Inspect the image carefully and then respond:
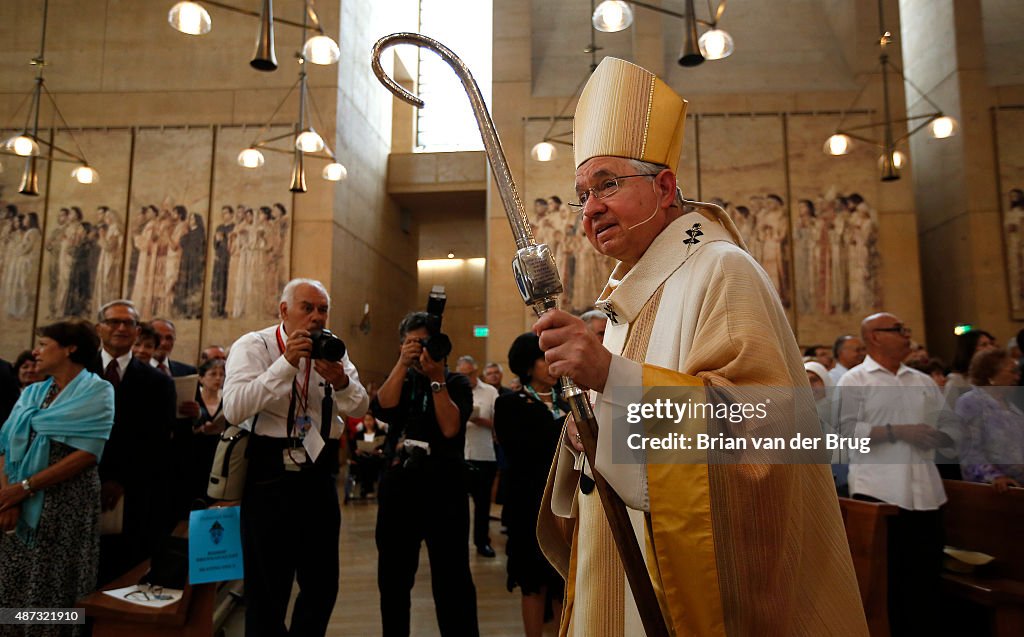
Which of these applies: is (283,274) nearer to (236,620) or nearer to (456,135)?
(456,135)

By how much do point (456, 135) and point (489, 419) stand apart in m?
12.4

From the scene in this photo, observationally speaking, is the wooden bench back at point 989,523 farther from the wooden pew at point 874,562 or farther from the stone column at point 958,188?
the stone column at point 958,188

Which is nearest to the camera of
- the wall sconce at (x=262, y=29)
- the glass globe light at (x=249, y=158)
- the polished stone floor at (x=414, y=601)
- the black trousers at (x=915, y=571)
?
the black trousers at (x=915, y=571)

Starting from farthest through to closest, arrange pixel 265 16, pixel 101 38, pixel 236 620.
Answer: pixel 101 38 → pixel 265 16 → pixel 236 620

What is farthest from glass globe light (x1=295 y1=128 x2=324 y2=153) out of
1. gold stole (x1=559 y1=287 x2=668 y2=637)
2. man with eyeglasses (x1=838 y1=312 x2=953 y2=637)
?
gold stole (x1=559 y1=287 x2=668 y2=637)

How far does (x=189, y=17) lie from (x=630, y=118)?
6.45 meters

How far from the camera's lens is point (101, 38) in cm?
1325

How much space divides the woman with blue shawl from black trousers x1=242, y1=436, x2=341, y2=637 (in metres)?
1.03

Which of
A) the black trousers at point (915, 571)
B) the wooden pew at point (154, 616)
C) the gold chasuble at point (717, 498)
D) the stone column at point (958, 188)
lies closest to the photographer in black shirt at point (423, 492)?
the wooden pew at point (154, 616)

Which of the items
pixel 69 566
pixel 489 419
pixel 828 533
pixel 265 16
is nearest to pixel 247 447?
pixel 69 566

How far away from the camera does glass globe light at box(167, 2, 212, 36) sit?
631 centimetres

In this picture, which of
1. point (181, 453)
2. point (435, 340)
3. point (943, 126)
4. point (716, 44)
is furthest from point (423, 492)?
point (943, 126)

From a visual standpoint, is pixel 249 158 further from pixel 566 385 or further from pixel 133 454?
pixel 566 385

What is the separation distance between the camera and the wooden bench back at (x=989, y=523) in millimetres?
3367
